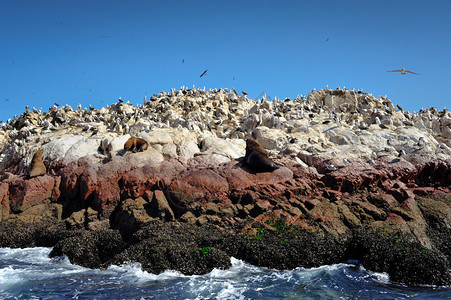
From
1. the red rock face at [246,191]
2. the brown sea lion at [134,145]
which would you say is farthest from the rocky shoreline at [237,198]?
the brown sea lion at [134,145]

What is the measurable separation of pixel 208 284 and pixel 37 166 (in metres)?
11.1

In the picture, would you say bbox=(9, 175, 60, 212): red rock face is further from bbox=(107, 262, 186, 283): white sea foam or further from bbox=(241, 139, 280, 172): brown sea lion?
bbox=(241, 139, 280, 172): brown sea lion

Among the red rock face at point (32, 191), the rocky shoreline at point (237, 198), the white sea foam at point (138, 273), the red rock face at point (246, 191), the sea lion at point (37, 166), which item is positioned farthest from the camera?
the sea lion at point (37, 166)

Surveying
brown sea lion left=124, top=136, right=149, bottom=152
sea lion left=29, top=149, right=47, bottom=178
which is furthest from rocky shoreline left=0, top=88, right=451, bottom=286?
brown sea lion left=124, top=136, right=149, bottom=152

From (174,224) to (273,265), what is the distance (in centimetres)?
374

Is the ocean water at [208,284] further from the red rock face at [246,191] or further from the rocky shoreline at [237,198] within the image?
the red rock face at [246,191]

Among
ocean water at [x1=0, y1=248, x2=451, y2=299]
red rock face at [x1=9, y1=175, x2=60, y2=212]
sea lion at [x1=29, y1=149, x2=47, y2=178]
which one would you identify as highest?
sea lion at [x1=29, y1=149, x2=47, y2=178]

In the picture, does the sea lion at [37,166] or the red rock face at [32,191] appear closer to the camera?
A: the red rock face at [32,191]

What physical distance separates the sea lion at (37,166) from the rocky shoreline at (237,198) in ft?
1.06

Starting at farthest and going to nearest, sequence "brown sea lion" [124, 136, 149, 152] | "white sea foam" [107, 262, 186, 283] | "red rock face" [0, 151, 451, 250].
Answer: "brown sea lion" [124, 136, 149, 152] → "red rock face" [0, 151, 451, 250] → "white sea foam" [107, 262, 186, 283]

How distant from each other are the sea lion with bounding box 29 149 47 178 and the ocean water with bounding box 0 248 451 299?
225 inches

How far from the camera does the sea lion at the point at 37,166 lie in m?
16.5

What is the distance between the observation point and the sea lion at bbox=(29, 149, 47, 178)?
16531 mm

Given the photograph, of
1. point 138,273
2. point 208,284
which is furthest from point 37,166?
point 208,284
